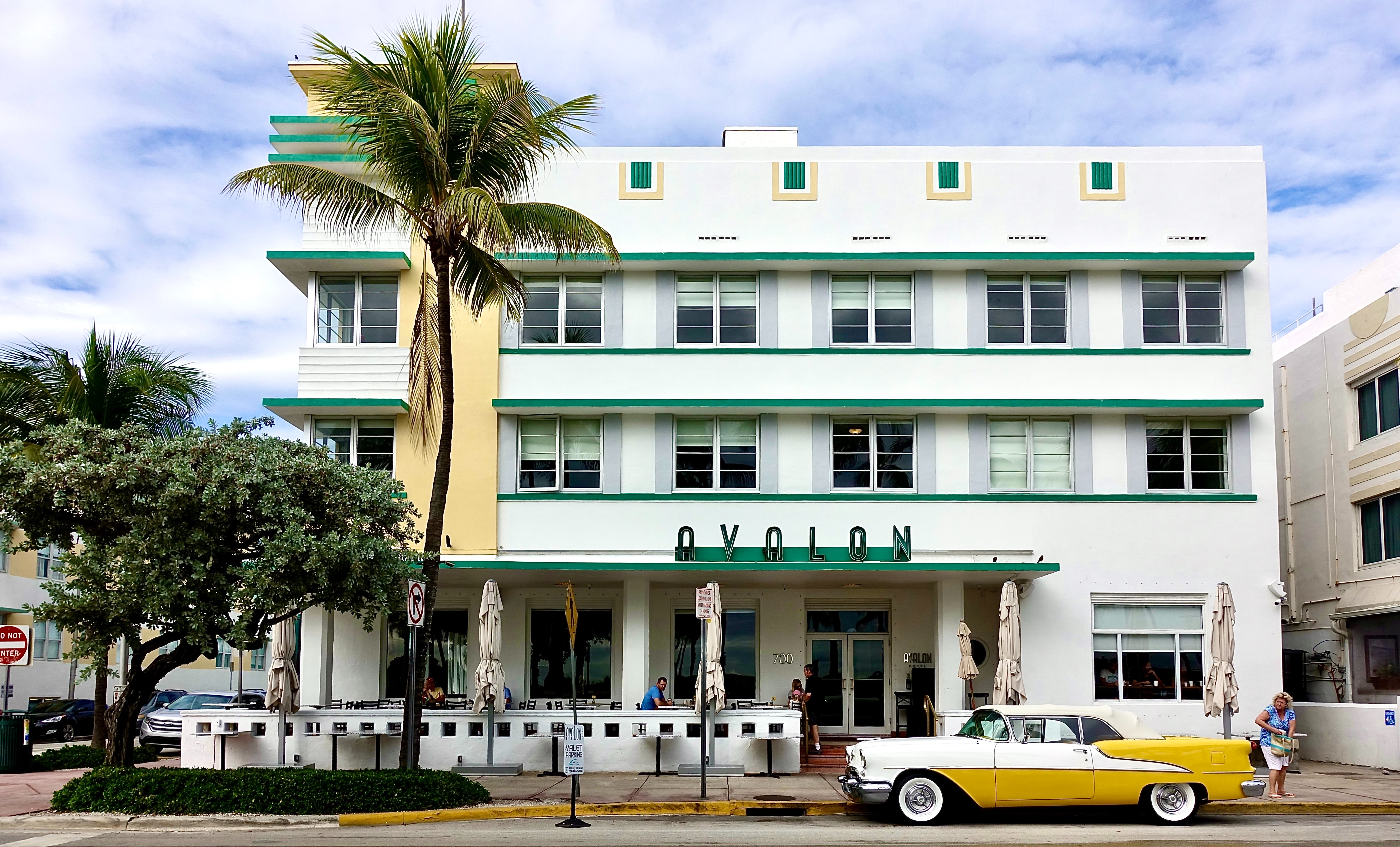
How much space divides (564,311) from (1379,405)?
16953 mm

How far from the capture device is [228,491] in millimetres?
16109

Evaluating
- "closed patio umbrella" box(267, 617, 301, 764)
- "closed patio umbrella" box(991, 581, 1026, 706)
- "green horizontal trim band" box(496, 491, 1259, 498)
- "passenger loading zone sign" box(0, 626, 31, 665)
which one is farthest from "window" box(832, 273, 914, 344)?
"passenger loading zone sign" box(0, 626, 31, 665)

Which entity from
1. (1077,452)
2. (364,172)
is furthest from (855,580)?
(364,172)

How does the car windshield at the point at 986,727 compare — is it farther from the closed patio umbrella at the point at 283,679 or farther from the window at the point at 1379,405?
the window at the point at 1379,405

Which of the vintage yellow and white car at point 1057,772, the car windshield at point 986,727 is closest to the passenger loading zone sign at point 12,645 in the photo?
the vintage yellow and white car at point 1057,772

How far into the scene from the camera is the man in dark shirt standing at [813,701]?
22.7 metres

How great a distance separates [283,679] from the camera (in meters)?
20.4

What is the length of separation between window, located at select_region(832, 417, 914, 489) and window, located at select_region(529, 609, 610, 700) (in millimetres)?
4304

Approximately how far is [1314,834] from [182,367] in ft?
69.1

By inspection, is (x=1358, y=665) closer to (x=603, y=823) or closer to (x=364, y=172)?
(x=603, y=823)

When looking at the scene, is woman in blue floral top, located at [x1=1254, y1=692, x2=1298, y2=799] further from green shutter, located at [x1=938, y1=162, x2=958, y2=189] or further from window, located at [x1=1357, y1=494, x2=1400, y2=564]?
green shutter, located at [x1=938, y1=162, x2=958, y2=189]

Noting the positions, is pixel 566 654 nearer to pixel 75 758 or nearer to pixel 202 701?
pixel 75 758

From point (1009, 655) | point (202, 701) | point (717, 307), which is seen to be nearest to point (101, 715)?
point (202, 701)

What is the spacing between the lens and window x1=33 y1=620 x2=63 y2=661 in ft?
144
